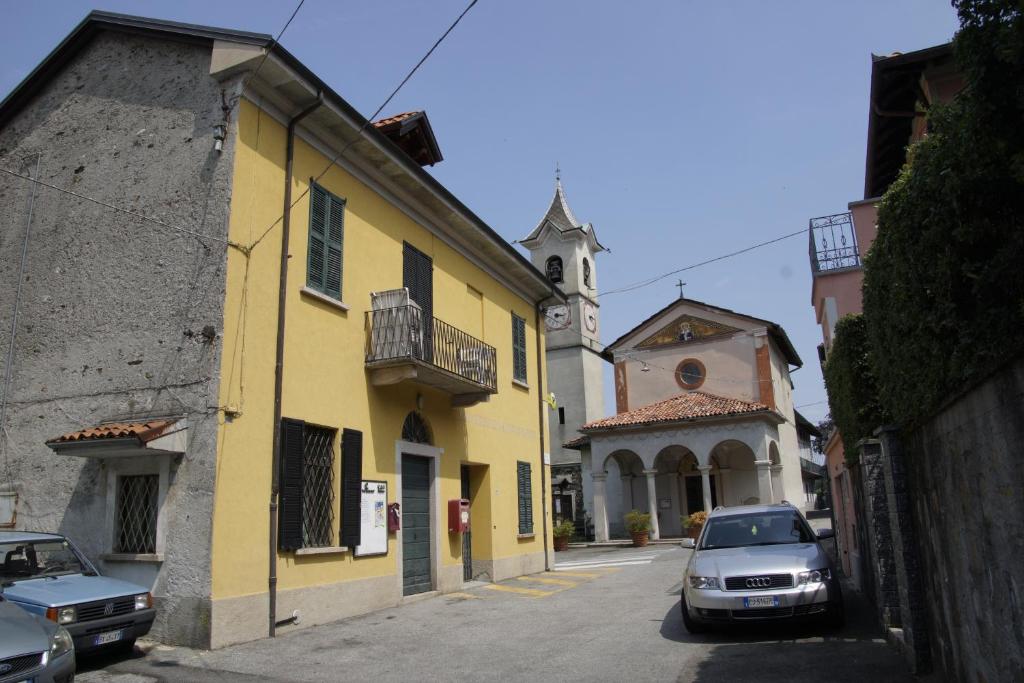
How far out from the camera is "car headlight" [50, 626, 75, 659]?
19.8ft

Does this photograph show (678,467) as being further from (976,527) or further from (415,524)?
(976,527)

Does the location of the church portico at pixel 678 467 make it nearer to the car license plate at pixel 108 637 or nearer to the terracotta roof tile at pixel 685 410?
the terracotta roof tile at pixel 685 410

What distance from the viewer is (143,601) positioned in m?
8.26

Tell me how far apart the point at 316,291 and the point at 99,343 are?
2924 mm

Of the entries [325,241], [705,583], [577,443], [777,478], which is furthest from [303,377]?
[577,443]

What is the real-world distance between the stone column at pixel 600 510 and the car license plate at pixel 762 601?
22.0m

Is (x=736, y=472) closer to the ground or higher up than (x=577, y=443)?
closer to the ground

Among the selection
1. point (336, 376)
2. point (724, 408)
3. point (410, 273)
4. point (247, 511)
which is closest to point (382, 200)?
point (410, 273)

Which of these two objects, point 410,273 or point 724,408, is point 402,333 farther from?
point 724,408

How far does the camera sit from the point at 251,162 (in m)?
10.1

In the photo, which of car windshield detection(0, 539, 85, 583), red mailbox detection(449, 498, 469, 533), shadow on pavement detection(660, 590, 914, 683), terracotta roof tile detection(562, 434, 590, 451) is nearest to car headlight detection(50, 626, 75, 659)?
car windshield detection(0, 539, 85, 583)

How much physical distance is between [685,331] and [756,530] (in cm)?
2473

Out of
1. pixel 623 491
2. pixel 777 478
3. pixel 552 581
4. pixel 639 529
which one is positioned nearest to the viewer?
pixel 552 581

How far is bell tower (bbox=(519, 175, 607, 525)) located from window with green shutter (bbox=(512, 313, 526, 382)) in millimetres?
17435
